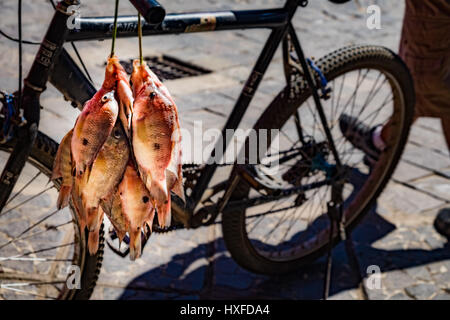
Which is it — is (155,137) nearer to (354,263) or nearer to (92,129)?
(92,129)

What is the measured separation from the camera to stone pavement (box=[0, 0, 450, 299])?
10.1 ft

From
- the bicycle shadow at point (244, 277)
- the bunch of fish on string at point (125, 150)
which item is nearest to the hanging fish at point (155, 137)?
the bunch of fish on string at point (125, 150)

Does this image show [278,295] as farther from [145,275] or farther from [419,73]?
[419,73]

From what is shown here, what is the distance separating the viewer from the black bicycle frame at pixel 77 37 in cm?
187

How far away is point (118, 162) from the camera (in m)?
1.43

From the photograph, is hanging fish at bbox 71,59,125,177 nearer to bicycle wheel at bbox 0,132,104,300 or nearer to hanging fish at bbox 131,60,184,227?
hanging fish at bbox 131,60,184,227

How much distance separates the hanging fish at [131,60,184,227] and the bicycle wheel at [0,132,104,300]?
0.78 metres

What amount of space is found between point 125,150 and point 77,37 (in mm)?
682

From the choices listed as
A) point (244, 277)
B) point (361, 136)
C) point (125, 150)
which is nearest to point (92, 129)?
point (125, 150)

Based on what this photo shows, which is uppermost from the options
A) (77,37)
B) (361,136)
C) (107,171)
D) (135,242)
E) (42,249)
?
(361,136)

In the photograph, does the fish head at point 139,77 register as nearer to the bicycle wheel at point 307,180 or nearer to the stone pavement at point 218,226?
the bicycle wheel at point 307,180

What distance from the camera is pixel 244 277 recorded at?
125 inches
